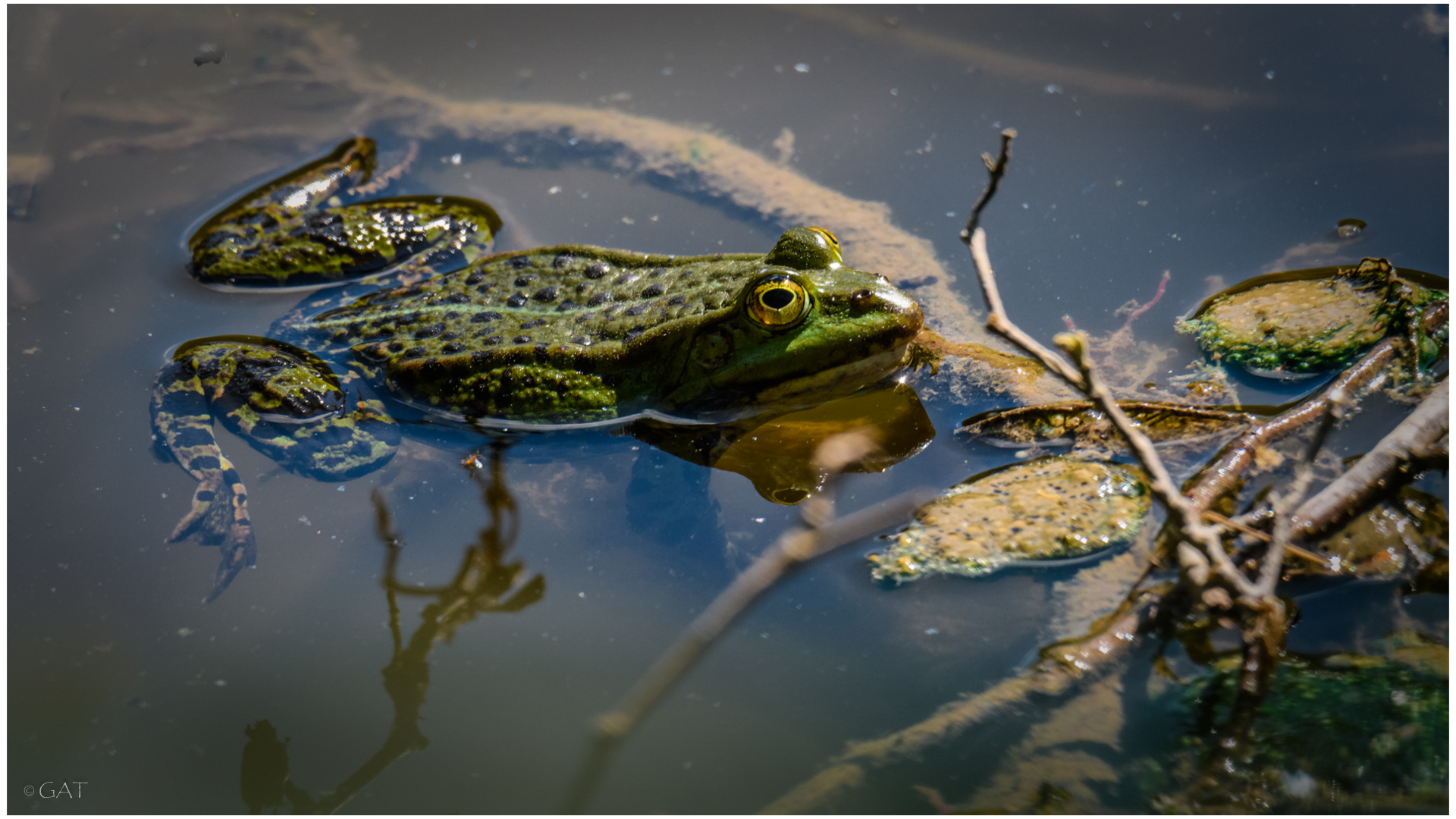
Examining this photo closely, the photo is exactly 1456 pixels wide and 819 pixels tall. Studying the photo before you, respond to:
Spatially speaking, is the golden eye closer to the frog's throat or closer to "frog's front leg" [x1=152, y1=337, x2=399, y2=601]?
the frog's throat

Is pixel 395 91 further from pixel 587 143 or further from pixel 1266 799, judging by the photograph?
pixel 1266 799

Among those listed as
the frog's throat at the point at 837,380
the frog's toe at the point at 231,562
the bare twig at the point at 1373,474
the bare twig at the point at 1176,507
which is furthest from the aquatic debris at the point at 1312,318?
the frog's toe at the point at 231,562

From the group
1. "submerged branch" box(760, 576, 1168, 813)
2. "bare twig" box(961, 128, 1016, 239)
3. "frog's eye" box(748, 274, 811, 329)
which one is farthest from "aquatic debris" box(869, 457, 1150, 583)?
"bare twig" box(961, 128, 1016, 239)

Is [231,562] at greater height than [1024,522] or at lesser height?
lesser

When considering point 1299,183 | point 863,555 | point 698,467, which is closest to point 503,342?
point 698,467

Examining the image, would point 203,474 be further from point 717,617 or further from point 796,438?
point 796,438

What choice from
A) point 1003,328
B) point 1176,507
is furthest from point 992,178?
point 1176,507

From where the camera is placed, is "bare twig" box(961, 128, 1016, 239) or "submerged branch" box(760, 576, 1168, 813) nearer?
"bare twig" box(961, 128, 1016, 239)
